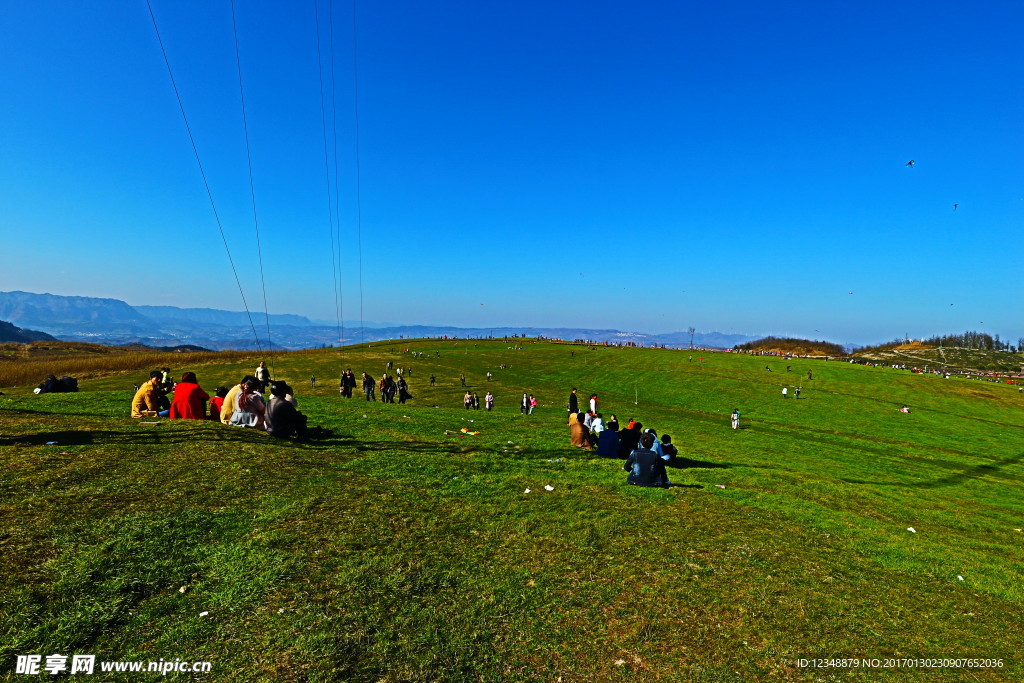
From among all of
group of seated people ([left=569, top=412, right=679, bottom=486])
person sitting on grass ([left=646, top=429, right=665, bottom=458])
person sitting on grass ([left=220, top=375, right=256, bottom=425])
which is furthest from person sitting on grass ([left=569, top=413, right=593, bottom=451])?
person sitting on grass ([left=220, top=375, right=256, bottom=425])

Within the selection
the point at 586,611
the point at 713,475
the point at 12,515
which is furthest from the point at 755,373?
the point at 12,515

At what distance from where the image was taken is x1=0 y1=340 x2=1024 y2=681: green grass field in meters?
4.84

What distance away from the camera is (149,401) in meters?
14.2

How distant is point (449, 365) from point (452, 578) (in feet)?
219

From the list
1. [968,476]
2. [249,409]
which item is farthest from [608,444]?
[968,476]

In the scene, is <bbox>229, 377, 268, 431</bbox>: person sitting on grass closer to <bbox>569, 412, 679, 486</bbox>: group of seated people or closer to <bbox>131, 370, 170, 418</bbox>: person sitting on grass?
<bbox>131, 370, 170, 418</bbox>: person sitting on grass

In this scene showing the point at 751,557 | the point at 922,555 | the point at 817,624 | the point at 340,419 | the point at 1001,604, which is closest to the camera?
the point at 817,624

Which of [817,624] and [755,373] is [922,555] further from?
[755,373]

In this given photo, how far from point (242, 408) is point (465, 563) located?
34.2ft

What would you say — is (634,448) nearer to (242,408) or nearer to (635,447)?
(635,447)

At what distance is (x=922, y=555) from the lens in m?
8.21

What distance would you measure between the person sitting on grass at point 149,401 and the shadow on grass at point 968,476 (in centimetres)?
2414

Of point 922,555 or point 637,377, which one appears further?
point 637,377

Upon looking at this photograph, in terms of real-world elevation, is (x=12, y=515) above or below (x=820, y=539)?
above
